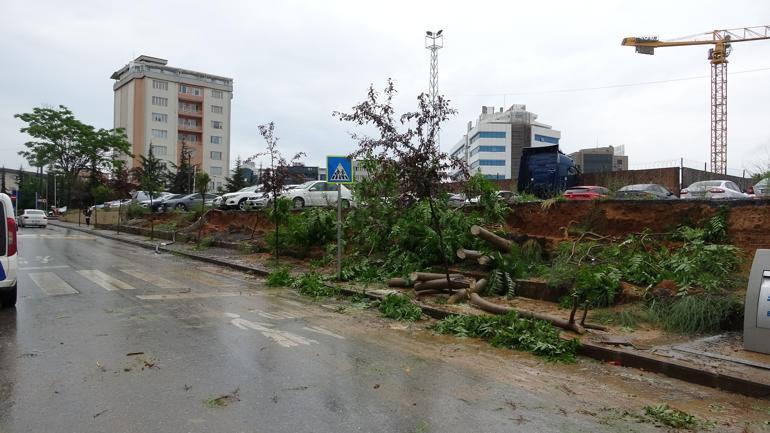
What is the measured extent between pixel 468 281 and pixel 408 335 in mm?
3034

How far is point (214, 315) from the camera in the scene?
27.3 ft

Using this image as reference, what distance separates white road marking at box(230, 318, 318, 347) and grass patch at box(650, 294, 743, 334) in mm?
4933

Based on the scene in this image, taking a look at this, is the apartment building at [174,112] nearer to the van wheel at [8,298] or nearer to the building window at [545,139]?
the building window at [545,139]

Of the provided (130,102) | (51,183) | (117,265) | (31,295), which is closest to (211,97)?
(130,102)

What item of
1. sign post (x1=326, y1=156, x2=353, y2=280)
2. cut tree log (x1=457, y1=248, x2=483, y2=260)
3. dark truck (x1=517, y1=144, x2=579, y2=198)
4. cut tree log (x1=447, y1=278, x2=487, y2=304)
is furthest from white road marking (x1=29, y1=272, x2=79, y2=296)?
dark truck (x1=517, y1=144, x2=579, y2=198)

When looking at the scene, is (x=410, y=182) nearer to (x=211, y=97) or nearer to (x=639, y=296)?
(x=639, y=296)

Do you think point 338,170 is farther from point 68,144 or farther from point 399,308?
point 68,144

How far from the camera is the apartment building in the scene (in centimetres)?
7838

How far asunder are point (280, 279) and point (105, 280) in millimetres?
3863

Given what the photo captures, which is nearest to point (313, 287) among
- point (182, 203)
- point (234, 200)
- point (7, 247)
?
point (7, 247)

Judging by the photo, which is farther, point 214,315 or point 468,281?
point 468,281

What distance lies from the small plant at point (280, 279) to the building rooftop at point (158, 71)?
7632cm

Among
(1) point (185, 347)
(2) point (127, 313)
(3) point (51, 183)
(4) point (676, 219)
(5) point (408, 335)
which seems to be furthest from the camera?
(3) point (51, 183)

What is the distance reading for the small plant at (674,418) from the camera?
435cm
